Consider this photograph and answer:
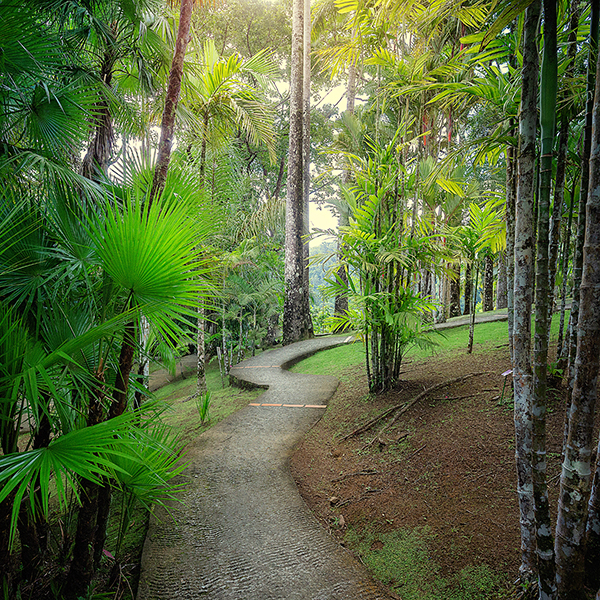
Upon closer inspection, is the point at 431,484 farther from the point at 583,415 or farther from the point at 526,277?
the point at 526,277

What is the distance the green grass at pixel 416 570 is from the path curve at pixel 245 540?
11 cm

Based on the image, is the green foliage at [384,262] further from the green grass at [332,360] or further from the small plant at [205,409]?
the green grass at [332,360]

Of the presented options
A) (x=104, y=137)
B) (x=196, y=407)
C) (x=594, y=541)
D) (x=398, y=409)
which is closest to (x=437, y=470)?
(x=398, y=409)

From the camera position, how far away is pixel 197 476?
3.01 meters

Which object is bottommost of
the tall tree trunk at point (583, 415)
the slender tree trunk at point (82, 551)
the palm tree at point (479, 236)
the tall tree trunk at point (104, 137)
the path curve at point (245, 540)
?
the path curve at point (245, 540)

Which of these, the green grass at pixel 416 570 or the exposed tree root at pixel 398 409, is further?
the exposed tree root at pixel 398 409

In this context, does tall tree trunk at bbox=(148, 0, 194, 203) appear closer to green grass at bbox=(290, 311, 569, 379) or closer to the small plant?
the small plant

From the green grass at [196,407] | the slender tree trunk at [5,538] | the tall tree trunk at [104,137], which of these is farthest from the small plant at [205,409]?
the tall tree trunk at [104,137]

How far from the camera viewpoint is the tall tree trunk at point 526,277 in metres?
1.50

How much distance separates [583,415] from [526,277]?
58 cm

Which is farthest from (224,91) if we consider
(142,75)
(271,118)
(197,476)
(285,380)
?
(197,476)

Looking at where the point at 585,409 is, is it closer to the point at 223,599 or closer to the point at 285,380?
the point at 223,599

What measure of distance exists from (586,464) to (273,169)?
1567cm

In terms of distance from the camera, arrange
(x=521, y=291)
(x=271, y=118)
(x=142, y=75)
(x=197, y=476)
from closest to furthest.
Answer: (x=521, y=291)
(x=197, y=476)
(x=142, y=75)
(x=271, y=118)
